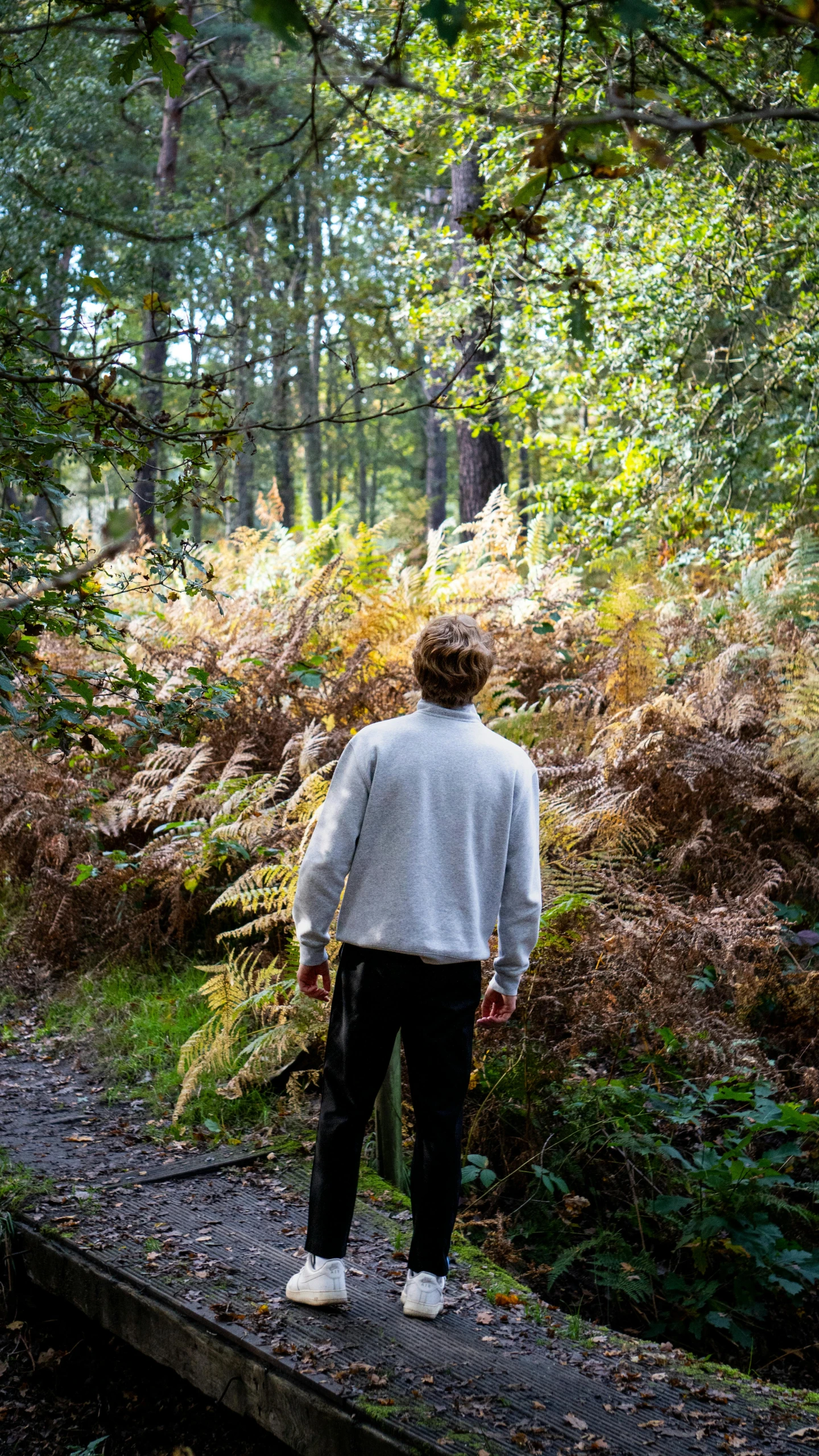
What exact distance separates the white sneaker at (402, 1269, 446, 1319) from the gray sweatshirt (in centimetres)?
95

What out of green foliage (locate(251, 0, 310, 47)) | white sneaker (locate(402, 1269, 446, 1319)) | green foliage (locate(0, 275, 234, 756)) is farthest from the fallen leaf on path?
green foliage (locate(251, 0, 310, 47))

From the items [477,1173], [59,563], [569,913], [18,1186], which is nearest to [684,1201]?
[477,1173]

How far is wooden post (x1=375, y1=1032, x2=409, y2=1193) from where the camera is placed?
3.89 m

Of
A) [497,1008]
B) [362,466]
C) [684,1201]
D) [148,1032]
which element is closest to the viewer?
[497,1008]

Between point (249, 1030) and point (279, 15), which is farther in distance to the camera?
point (249, 1030)

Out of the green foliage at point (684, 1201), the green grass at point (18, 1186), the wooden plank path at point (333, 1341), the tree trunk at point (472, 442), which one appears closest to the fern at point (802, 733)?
the green foliage at point (684, 1201)

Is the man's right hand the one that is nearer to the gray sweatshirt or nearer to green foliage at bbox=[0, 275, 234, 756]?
the gray sweatshirt

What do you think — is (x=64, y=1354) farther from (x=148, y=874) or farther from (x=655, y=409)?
(x=655, y=409)

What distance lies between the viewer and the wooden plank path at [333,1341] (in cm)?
280

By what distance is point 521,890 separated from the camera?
3.37 meters

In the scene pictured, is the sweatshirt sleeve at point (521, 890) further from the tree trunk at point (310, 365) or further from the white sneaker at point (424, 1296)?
the tree trunk at point (310, 365)

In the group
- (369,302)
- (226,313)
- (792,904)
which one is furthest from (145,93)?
(792,904)

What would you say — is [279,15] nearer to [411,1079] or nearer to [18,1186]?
[411,1079]

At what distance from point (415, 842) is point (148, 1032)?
2.88 m
